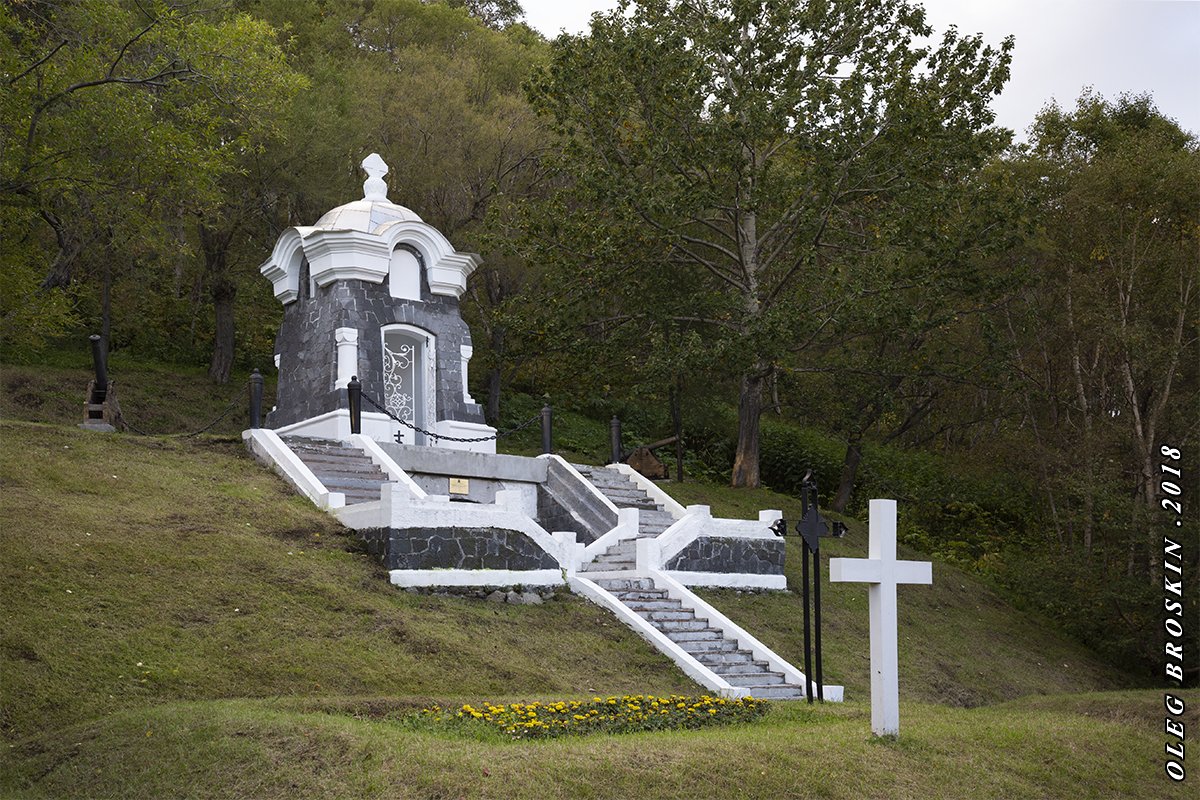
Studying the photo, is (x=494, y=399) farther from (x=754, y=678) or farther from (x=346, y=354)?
(x=754, y=678)

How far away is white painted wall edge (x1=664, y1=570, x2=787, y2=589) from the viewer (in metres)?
16.6

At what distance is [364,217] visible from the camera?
2097 centimetres

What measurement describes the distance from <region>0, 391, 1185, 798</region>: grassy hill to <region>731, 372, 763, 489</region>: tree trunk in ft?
22.7

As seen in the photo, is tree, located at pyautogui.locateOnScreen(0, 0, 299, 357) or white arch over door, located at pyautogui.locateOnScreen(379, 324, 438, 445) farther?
white arch over door, located at pyautogui.locateOnScreen(379, 324, 438, 445)

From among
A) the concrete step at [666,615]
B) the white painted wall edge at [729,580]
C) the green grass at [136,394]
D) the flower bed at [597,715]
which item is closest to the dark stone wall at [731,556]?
the white painted wall edge at [729,580]

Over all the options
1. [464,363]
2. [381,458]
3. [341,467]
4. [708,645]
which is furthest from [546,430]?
[708,645]

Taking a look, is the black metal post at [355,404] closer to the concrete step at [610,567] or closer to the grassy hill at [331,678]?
the grassy hill at [331,678]

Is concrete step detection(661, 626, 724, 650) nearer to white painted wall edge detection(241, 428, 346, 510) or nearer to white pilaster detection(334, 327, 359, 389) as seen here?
white painted wall edge detection(241, 428, 346, 510)

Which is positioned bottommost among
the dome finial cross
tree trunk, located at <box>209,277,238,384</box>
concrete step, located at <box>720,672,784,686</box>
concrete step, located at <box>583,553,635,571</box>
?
concrete step, located at <box>720,672,784,686</box>

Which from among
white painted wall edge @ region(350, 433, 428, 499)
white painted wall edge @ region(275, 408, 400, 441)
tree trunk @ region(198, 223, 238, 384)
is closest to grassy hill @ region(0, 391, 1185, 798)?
white painted wall edge @ region(350, 433, 428, 499)

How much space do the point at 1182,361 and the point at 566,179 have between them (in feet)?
48.9

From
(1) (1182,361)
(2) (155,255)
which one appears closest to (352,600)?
(1) (1182,361)

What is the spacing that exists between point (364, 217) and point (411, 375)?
274cm

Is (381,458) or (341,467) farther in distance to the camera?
(381,458)
